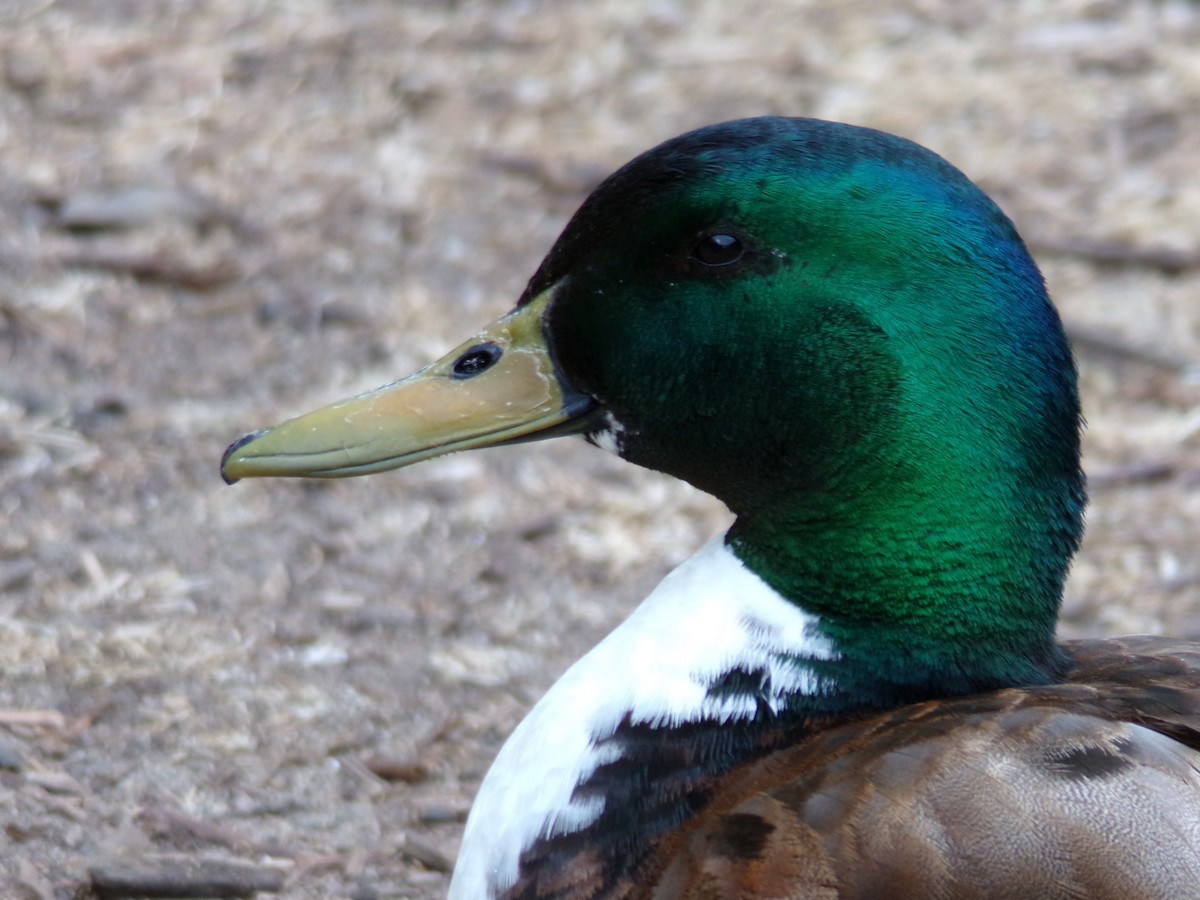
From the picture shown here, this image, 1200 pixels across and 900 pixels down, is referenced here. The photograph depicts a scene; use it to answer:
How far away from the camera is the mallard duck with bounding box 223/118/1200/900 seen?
228 cm

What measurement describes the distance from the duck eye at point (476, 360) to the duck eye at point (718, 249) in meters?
0.34

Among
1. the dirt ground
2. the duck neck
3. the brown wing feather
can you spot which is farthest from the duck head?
the dirt ground

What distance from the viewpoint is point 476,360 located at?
2.62 meters

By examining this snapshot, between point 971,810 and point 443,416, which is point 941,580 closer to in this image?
point 971,810

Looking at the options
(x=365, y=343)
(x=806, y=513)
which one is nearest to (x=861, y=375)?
(x=806, y=513)

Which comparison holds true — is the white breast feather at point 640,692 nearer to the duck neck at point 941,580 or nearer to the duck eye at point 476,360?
the duck neck at point 941,580

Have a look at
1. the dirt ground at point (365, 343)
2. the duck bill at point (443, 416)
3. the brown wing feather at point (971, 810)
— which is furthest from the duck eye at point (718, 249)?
the dirt ground at point (365, 343)

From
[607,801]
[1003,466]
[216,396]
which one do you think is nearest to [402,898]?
[607,801]

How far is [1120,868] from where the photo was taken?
2.04 metres

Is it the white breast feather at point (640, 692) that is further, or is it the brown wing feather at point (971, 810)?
the white breast feather at point (640, 692)

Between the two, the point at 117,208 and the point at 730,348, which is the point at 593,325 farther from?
the point at 117,208

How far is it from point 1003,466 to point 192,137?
12.8 feet

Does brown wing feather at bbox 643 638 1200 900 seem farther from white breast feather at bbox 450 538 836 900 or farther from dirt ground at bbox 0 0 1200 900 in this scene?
dirt ground at bbox 0 0 1200 900

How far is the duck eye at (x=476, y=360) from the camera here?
2609mm
